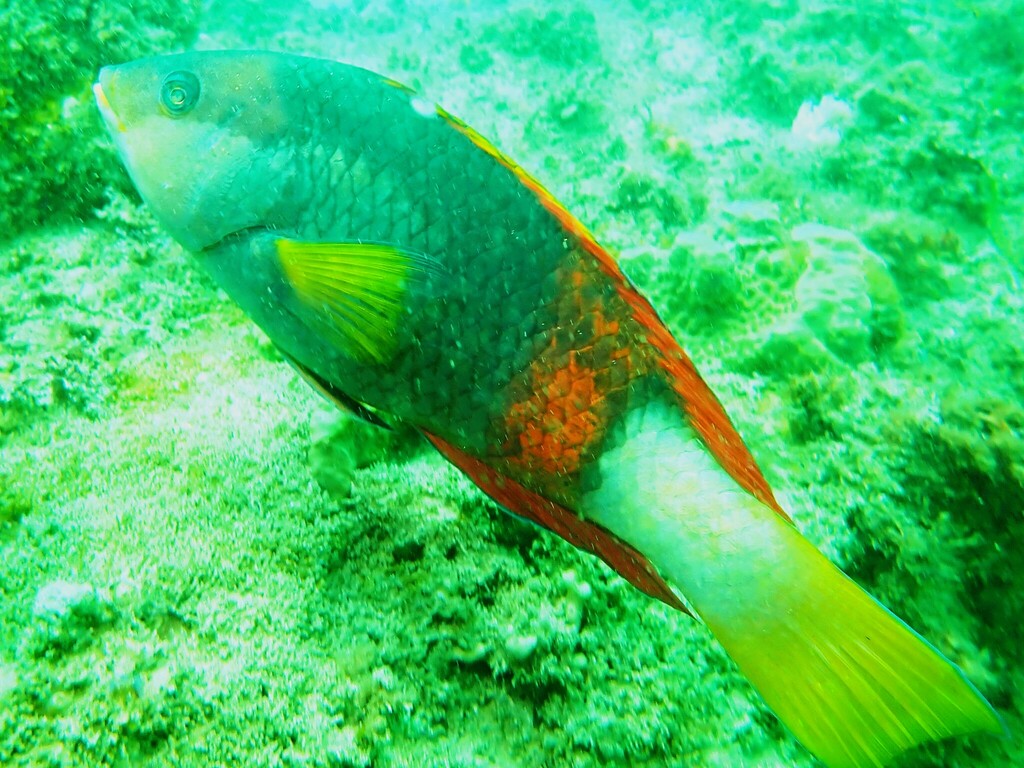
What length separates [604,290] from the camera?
1.56 meters

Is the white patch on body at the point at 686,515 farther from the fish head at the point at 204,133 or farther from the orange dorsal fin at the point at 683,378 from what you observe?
the fish head at the point at 204,133

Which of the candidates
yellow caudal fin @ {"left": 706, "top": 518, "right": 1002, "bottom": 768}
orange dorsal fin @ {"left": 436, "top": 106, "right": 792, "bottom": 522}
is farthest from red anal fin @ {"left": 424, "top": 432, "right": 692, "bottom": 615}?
orange dorsal fin @ {"left": 436, "top": 106, "right": 792, "bottom": 522}

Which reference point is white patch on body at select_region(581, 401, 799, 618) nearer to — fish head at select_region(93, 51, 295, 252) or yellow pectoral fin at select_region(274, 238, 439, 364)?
yellow pectoral fin at select_region(274, 238, 439, 364)

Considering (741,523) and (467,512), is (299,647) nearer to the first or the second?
(467,512)

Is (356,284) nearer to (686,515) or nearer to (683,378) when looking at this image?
(683,378)

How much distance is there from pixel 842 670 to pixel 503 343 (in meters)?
1.12

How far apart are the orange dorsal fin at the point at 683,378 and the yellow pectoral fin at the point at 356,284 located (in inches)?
15.4

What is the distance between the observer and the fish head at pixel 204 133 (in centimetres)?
174

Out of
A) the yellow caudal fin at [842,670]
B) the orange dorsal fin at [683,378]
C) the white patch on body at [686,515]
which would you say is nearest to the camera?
the yellow caudal fin at [842,670]

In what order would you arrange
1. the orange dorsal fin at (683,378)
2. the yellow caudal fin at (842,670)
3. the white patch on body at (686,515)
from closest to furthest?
the yellow caudal fin at (842,670) → the white patch on body at (686,515) → the orange dorsal fin at (683,378)

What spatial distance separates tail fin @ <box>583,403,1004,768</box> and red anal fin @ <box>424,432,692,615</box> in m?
0.06

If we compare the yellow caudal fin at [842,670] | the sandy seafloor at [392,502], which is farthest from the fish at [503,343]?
the sandy seafloor at [392,502]

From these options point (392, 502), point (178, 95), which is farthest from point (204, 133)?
point (392, 502)

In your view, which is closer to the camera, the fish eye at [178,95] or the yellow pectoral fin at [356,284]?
the yellow pectoral fin at [356,284]
